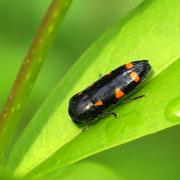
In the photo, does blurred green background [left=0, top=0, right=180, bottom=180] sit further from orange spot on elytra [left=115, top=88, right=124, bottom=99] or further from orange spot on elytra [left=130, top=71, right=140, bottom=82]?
orange spot on elytra [left=130, top=71, right=140, bottom=82]

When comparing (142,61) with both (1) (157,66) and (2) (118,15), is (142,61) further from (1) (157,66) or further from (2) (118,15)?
(2) (118,15)

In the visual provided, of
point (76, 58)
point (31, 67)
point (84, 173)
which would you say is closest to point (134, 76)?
point (84, 173)

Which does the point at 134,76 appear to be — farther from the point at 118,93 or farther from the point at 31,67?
the point at 31,67

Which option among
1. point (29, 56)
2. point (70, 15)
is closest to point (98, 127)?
point (29, 56)

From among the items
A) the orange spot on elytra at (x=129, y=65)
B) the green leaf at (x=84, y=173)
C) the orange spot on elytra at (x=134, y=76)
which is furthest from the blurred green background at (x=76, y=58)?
the green leaf at (x=84, y=173)

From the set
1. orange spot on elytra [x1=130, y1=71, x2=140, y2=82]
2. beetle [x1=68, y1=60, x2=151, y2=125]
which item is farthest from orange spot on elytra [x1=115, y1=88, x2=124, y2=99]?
orange spot on elytra [x1=130, y1=71, x2=140, y2=82]

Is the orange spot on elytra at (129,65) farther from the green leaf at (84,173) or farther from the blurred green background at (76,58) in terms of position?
the blurred green background at (76,58)
